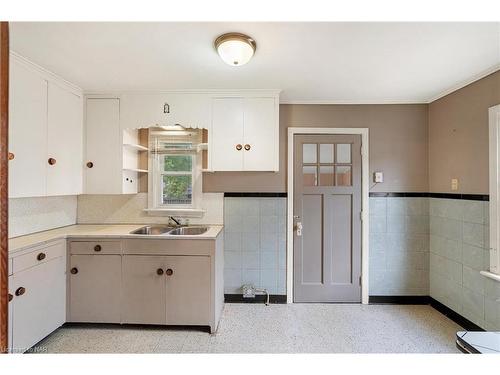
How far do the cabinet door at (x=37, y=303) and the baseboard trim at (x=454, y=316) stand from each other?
3.58 meters

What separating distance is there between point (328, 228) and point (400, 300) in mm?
1132

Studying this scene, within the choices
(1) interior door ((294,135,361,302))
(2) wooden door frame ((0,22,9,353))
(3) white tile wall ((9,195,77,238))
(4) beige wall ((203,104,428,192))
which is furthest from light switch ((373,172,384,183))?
(3) white tile wall ((9,195,77,238))

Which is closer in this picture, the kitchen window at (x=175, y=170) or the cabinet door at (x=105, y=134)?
the cabinet door at (x=105, y=134)

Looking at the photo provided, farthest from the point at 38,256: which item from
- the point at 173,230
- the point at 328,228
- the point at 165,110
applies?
the point at 328,228

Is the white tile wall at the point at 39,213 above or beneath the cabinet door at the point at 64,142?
beneath

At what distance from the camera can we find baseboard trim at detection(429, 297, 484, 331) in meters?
2.15

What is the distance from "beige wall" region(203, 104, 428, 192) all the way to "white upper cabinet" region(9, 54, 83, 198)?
1.32 metres

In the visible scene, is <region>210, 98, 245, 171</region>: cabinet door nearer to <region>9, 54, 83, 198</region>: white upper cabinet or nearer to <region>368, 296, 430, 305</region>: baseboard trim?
<region>9, 54, 83, 198</region>: white upper cabinet

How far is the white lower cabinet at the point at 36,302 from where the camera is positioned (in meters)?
1.70

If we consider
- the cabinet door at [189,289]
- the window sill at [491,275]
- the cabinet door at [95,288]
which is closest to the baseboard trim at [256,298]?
the cabinet door at [189,289]

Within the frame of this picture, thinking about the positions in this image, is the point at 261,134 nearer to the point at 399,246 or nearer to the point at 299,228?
the point at 299,228

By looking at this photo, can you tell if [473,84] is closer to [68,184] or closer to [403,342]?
[403,342]

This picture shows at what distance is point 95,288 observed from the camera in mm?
2178

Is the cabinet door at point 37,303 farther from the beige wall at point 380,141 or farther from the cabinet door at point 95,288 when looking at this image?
the beige wall at point 380,141
